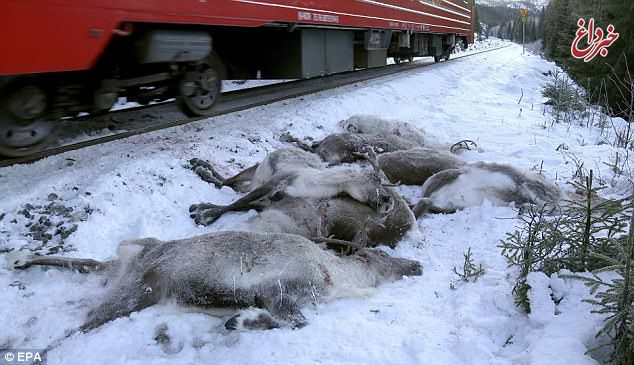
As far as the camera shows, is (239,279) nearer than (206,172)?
Yes

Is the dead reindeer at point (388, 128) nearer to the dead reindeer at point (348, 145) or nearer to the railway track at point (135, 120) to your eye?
the dead reindeer at point (348, 145)

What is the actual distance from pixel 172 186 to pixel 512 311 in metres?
2.83

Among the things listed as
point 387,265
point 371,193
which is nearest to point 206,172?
point 371,193

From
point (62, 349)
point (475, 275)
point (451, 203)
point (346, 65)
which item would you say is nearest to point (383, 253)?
point (475, 275)

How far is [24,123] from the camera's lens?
4.27 m

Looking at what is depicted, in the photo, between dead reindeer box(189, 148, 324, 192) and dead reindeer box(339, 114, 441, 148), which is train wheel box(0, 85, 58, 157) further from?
dead reindeer box(339, 114, 441, 148)

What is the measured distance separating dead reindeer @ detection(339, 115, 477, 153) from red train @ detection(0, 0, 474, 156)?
1.82 metres

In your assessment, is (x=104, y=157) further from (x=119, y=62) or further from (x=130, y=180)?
(x=119, y=62)

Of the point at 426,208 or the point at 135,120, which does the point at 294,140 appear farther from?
the point at 426,208

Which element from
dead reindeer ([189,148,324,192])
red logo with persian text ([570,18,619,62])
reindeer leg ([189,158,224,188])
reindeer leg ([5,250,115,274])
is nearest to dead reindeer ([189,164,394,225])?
dead reindeer ([189,148,324,192])

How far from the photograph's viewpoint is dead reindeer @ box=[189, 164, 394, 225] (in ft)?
11.4

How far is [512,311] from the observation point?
254cm

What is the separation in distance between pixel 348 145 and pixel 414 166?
0.90 meters

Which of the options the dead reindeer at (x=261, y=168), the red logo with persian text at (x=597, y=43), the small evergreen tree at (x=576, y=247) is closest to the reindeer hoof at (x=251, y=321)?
the small evergreen tree at (x=576, y=247)
